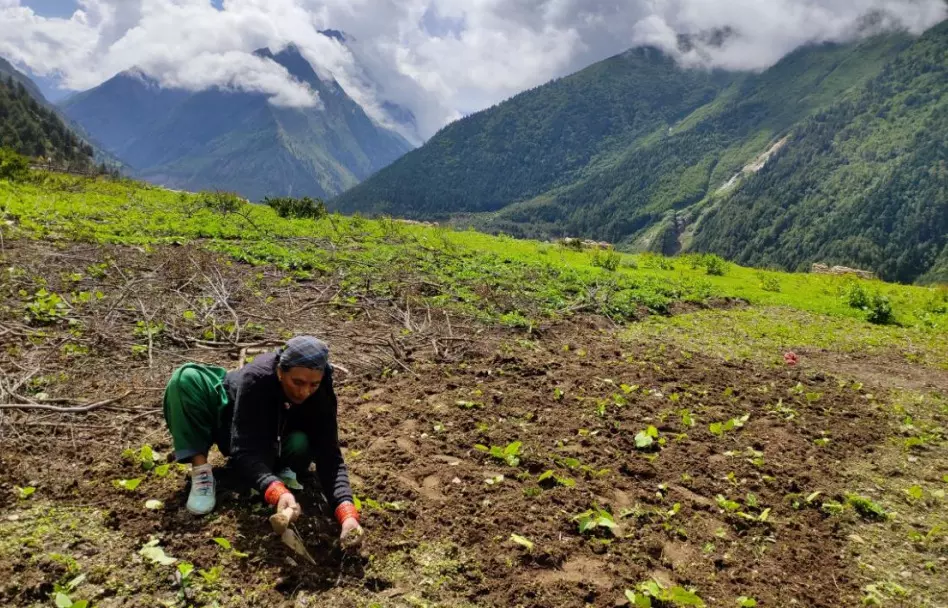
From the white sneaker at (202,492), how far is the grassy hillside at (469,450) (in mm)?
87

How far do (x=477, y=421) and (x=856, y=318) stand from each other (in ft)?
48.6

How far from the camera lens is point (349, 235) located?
1878cm

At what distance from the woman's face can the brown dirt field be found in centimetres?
95

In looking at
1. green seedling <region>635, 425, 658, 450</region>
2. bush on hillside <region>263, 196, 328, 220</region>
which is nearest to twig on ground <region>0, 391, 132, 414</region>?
green seedling <region>635, 425, 658, 450</region>

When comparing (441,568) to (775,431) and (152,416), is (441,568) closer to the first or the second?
(152,416)

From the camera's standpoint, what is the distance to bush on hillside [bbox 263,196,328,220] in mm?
22714

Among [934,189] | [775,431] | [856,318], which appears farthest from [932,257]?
[775,431]

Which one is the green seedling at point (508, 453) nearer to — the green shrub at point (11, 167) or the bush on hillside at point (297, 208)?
the bush on hillside at point (297, 208)

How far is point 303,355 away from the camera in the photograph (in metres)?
3.62

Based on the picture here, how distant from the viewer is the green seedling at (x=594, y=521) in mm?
4199

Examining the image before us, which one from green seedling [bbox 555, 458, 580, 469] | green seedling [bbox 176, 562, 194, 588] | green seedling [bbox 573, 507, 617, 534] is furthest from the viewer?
green seedling [bbox 555, 458, 580, 469]

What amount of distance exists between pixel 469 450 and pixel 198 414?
8.29 ft

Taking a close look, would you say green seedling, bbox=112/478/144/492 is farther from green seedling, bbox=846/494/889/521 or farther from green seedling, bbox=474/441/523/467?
green seedling, bbox=846/494/889/521

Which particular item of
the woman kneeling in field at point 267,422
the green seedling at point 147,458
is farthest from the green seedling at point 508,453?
the green seedling at point 147,458
